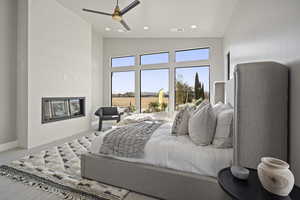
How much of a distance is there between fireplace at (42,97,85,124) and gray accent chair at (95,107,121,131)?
0.52 metres

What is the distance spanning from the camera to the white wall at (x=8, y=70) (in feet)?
10.8

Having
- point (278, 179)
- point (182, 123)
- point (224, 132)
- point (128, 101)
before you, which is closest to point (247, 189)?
point (278, 179)

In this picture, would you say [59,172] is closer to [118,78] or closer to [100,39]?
[118,78]

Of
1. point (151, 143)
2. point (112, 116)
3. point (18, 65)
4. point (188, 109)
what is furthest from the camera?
point (112, 116)

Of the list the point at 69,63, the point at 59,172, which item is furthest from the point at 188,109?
the point at 69,63

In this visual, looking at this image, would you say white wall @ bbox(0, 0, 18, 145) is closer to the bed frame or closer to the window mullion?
the window mullion

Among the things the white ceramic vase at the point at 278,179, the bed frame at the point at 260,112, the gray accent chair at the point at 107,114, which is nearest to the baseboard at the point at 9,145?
the gray accent chair at the point at 107,114

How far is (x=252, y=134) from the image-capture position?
1.31 metres

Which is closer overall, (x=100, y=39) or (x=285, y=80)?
(x=285, y=80)

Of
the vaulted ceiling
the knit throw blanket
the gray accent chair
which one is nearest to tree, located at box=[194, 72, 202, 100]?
the vaulted ceiling

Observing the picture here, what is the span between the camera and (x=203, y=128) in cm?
173

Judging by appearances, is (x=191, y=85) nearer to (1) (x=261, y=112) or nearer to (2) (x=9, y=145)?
(1) (x=261, y=112)

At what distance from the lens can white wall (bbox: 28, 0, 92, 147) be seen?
3.49 m

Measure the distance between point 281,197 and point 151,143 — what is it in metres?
1.15
